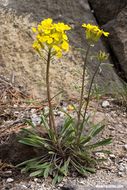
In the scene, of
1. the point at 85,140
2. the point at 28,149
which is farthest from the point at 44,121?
the point at 85,140

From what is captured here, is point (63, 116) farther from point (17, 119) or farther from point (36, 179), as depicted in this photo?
point (36, 179)

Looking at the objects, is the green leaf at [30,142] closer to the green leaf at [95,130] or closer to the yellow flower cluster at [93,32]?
the green leaf at [95,130]

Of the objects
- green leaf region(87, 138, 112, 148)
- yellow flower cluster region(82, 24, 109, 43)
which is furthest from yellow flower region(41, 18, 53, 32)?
green leaf region(87, 138, 112, 148)

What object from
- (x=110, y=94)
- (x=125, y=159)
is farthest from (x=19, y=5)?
(x=125, y=159)

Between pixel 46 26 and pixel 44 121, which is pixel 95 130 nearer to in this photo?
pixel 44 121

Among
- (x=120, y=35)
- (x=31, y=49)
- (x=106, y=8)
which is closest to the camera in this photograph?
(x=31, y=49)
